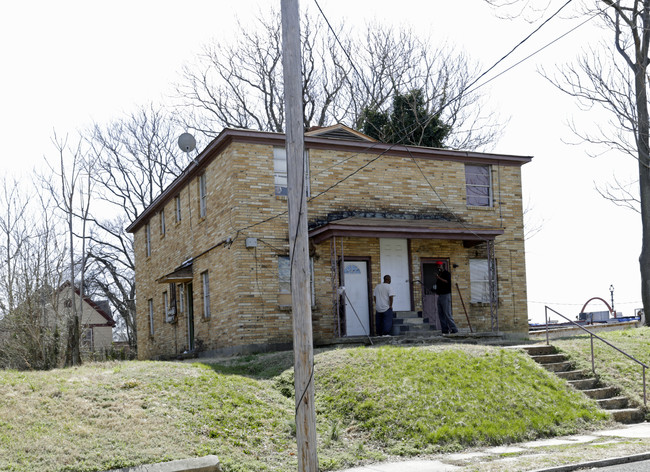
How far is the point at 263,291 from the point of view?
1959 cm

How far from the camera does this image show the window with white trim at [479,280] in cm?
2242

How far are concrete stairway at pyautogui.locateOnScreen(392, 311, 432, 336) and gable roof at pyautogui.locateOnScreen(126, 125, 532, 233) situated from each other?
470 centimetres

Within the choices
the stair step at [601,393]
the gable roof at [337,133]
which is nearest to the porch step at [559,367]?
the stair step at [601,393]

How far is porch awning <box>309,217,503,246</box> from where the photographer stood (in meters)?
19.1

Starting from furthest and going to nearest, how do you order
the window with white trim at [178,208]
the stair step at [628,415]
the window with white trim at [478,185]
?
1. the window with white trim at [178,208]
2. the window with white trim at [478,185]
3. the stair step at [628,415]

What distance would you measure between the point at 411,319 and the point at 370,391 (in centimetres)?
792

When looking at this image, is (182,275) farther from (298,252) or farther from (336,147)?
(298,252)

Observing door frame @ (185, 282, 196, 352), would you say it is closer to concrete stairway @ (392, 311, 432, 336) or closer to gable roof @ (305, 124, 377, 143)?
gable roof @ (305, 124, 377, 143)

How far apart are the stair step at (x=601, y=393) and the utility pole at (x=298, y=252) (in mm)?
7566

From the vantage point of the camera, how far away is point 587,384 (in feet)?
46.5

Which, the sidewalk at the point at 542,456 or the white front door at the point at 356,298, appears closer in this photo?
the sidewalk at the point at 542,456

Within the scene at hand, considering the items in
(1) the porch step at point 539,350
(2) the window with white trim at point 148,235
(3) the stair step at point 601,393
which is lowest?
(3) the stair step at point 601,393

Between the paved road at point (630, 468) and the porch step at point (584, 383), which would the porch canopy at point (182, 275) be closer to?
the porch step at point (584, 383)

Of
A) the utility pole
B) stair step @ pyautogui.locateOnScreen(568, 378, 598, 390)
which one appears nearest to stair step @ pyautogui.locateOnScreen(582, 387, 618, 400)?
stair step @ pyautogui.locateOnScreen(568, 378, 598, 390)
